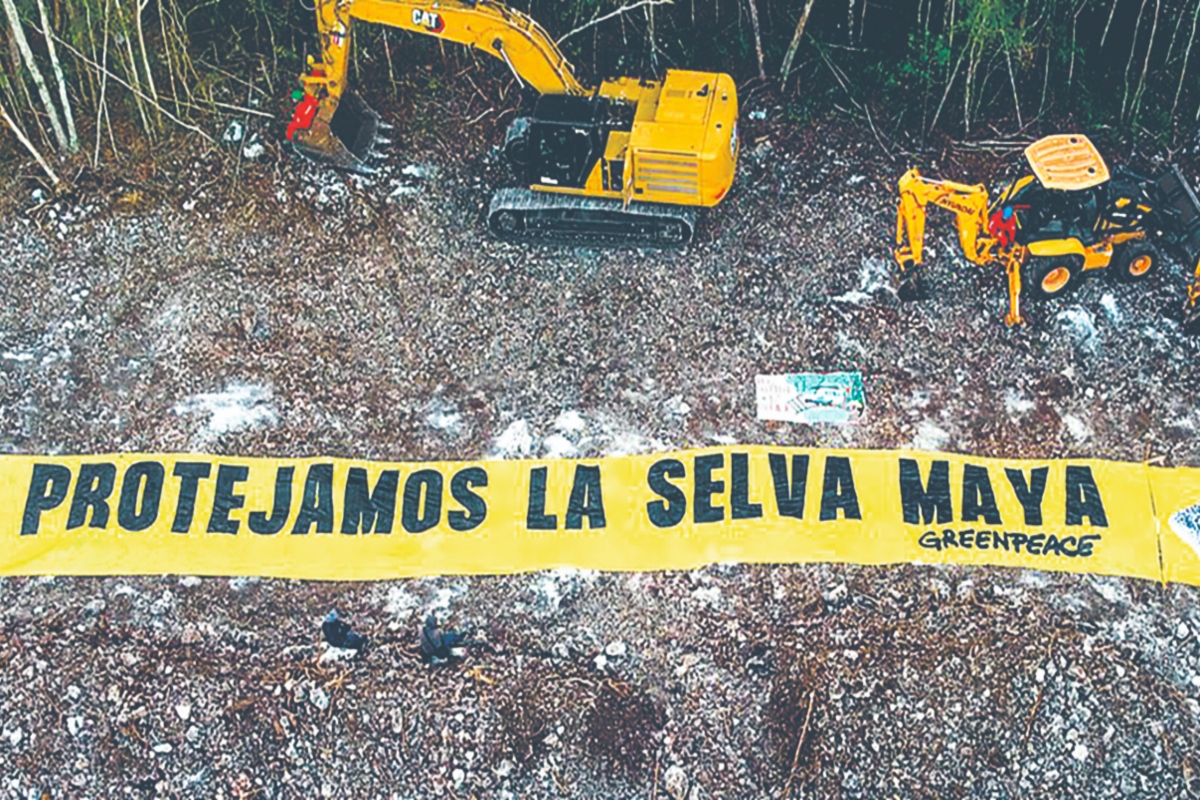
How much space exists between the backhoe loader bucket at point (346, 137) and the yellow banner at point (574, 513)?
10.2 feet

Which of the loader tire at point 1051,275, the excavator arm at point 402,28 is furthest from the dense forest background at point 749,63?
the loader tire at point 1051,275

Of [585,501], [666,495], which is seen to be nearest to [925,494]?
[666,495]

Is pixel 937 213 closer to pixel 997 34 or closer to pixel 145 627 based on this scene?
pixel 997 34

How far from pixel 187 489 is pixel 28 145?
11.9ft

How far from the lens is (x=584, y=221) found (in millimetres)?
10367

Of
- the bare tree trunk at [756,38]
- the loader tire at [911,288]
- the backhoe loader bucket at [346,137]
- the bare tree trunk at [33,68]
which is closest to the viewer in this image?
the bare tree trunk at [33,68]

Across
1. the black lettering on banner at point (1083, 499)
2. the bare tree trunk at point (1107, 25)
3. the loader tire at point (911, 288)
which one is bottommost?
the black lettering on banner at point (1083, 499)

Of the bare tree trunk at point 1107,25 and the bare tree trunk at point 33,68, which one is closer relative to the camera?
the bare tree trunk at point 33,68

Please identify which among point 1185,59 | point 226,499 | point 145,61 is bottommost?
point 226,499

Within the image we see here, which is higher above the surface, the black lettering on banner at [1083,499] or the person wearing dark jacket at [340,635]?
the black lettering on banner at [1083,499]

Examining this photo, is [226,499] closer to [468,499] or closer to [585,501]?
[468,499]

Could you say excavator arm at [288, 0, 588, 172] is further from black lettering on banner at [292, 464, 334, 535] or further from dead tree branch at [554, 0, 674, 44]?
black lettering on banner at [292, 464, 334, 535]

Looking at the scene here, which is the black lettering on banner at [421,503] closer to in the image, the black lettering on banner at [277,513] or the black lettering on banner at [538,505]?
the black lettering on banner at [538,505]

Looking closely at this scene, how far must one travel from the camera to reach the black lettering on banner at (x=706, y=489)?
8.55 metres
